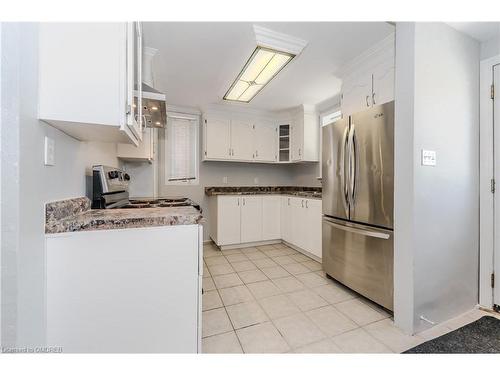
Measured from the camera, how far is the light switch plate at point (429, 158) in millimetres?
1445

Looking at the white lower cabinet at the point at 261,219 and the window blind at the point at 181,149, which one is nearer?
the white lower cabinet at the point at 261,219

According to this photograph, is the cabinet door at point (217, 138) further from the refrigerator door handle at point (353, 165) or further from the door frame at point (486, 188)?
the door frame at point (486, 188)

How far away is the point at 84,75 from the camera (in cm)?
83

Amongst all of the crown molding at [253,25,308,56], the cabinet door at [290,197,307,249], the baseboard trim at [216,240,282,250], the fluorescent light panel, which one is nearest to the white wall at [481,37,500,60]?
the crown molding at [253,25,308,56]

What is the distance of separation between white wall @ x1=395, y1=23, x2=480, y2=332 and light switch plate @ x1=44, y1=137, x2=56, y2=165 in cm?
200

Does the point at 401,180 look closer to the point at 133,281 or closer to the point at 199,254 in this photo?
the point at 199,254

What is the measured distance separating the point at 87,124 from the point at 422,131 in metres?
1.96

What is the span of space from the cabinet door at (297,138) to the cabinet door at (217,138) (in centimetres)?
115

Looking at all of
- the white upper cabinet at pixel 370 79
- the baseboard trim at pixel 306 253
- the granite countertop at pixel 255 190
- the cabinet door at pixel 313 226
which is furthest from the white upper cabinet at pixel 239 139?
the white upper cabinet at pixel 370 79

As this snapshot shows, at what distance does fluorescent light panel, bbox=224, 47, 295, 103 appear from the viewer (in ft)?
6.49

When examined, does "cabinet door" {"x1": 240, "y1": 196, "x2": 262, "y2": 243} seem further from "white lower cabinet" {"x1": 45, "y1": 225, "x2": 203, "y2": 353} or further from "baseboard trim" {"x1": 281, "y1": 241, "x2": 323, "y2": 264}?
"white lower cabinet" {"x1": 45, "y1": 225, "x2": 203, "y2": 353}

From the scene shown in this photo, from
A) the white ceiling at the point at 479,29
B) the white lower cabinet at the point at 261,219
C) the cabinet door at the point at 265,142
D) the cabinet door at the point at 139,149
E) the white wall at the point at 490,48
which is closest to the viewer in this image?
the white ceiling at the point at 479,29

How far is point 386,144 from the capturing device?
159cm

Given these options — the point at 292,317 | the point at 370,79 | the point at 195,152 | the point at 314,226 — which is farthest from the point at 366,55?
the point at 195,152
